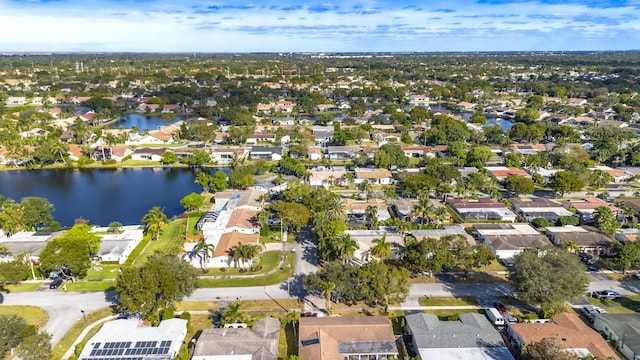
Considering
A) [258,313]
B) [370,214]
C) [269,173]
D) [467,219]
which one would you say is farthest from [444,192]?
[258,313]

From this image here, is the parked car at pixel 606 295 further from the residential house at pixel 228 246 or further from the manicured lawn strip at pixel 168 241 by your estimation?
the manicured lawn strip at pixel 168 241

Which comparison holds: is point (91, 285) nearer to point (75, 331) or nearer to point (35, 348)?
point (75, 331)

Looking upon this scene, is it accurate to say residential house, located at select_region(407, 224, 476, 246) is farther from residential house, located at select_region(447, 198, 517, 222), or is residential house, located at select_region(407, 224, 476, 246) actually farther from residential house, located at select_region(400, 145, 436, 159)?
residential house, located at select_region(400, 145, 436, 159)

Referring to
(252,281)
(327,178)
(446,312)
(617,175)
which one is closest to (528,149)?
(617,175)

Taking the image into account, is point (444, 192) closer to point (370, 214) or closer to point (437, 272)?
point (370, 214)

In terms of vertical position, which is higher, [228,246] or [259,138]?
[259,138]

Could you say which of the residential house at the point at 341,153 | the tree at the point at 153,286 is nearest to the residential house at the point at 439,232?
the tree at the point at 153,286

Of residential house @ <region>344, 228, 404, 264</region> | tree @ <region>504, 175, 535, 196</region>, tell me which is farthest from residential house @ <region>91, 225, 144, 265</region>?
tree @ <region>504, 175, 535, 196</region>
